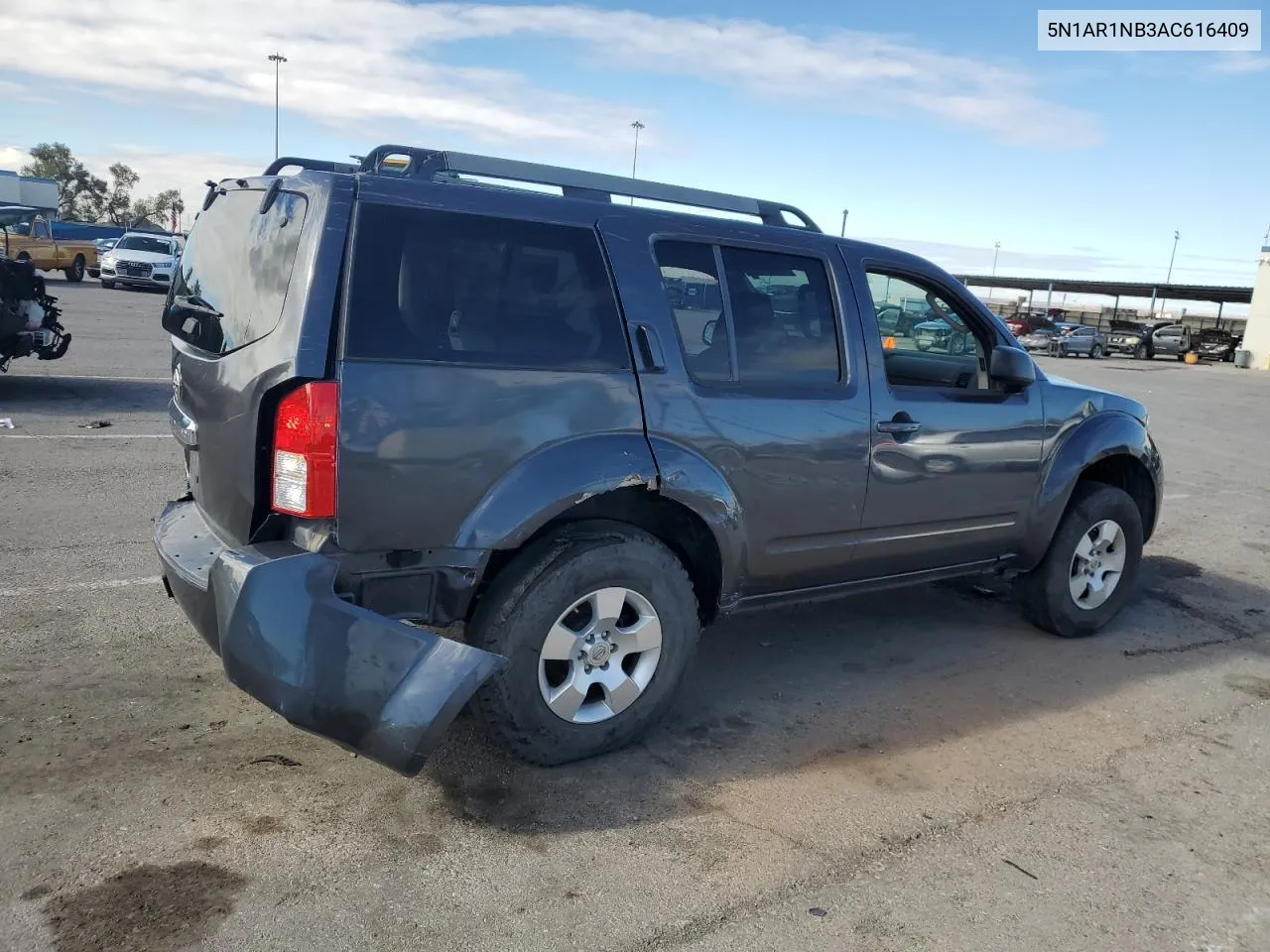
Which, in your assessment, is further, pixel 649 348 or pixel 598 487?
pixel 649 348

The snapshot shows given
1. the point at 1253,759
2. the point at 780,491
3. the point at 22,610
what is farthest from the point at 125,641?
the point at 1253,759

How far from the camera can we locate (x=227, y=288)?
3.42 meters

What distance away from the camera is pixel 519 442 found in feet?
10.6

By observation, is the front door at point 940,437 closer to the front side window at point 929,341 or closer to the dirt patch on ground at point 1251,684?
the front side window at point 929,341

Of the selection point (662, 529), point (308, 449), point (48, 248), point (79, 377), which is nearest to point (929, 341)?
point (662, 529)

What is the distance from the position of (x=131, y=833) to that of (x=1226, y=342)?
5098 centimetres

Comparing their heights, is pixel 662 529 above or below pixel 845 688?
above

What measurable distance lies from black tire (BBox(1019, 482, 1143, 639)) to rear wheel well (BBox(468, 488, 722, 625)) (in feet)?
7.03

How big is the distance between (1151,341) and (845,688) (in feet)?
143

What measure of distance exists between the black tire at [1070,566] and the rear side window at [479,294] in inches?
111

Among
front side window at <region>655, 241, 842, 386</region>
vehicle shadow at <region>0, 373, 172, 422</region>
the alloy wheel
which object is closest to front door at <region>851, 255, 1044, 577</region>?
front side window at <region>655, 241, 842, 386</region>

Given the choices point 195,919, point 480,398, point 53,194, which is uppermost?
point 53,194

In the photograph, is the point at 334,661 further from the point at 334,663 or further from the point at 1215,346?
the point at 1215,346

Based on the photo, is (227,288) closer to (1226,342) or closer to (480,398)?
(480,398)
